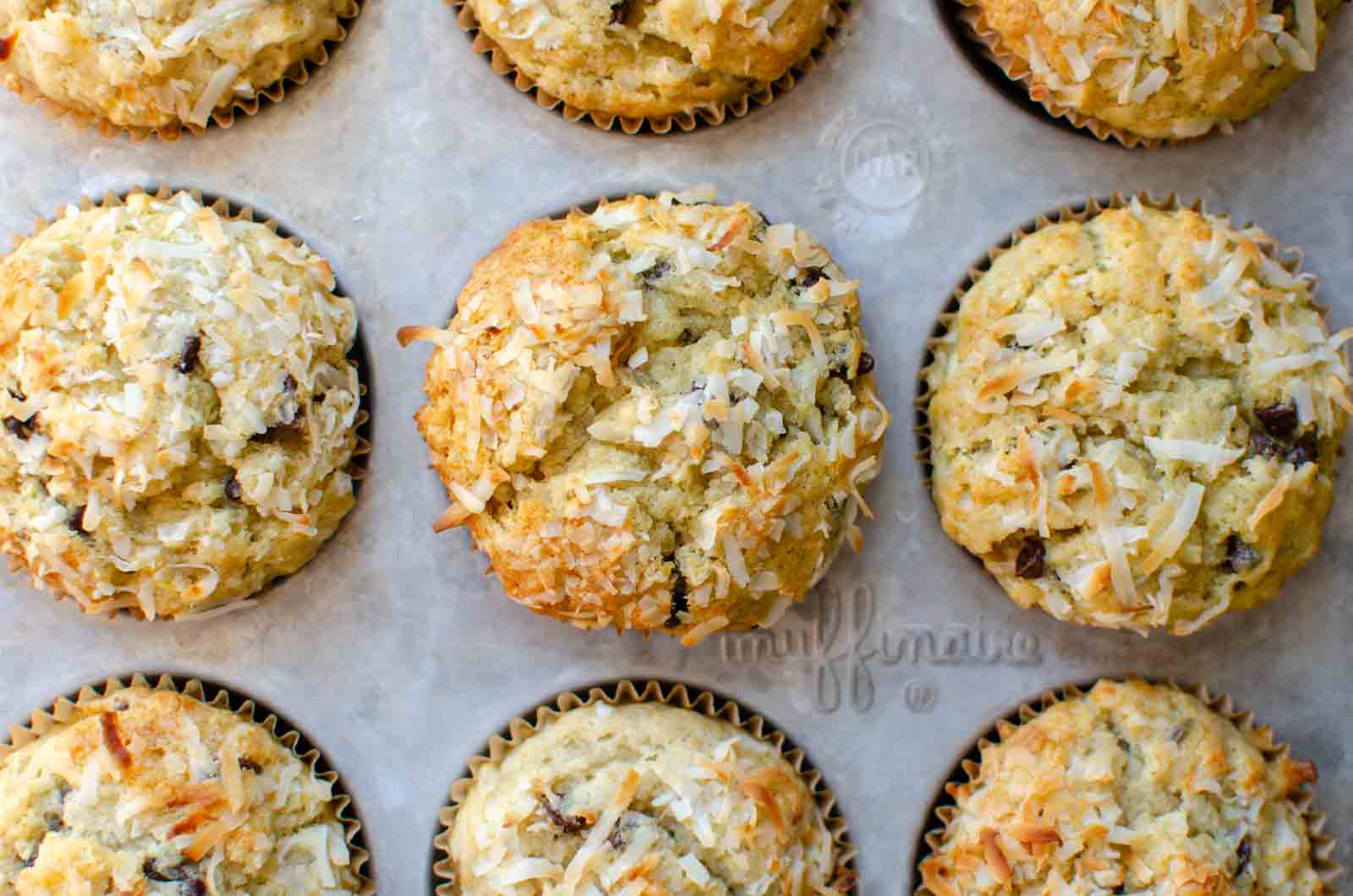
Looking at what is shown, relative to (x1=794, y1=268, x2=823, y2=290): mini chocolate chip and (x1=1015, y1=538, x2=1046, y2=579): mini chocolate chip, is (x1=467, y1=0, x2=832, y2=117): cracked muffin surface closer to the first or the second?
(x1=794, y1=268, x2=823, y2=290): mini chocolate chip

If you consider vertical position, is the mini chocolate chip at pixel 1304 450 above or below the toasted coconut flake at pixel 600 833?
above

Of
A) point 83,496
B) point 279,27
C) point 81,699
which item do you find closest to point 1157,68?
point 279,27

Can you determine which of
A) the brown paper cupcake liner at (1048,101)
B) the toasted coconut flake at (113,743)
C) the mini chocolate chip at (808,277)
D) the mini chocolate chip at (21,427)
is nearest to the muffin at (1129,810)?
the mini chocolate chip at (808,277)

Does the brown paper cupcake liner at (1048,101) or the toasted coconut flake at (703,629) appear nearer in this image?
the toasted coconut flake at (703,629)

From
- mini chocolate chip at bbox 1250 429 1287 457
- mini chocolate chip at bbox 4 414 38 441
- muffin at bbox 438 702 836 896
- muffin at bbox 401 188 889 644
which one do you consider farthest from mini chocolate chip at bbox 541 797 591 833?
mini chocolate chip at bbox 1250 429 1287 457

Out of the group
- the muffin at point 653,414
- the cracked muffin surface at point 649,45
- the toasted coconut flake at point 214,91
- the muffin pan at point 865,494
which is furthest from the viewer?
the muffin pan at point 865,494

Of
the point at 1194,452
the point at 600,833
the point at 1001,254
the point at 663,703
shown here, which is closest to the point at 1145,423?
the point at 1194,452

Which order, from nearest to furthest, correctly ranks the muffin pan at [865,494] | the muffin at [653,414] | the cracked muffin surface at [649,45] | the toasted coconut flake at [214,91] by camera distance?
the muffin at [653,414]
the cracked muffin surface at [649,45]
the toasted coconut flake at [214,91]
the muffin pan at [865,494]

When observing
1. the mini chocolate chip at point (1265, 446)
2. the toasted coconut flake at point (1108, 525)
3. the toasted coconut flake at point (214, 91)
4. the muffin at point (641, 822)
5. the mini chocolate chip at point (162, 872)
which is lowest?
the mini chocolate chip at point (162, 872)

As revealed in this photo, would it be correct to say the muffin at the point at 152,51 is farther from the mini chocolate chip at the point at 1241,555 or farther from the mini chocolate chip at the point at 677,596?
the mini chocolate chip at the point at 1241,555
